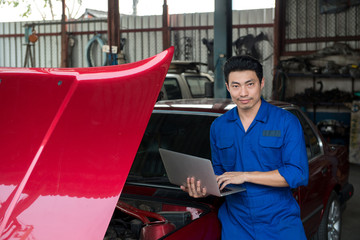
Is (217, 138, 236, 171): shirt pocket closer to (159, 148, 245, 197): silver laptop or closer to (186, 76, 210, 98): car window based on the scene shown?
(159, 148, 245, 197): silver laptop

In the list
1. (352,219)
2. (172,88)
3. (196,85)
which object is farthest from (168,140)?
(196,85)

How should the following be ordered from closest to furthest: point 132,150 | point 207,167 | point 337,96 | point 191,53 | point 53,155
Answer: point 53,155 → point 132,150 → point 207,167 → point 337,96 → point 191,53

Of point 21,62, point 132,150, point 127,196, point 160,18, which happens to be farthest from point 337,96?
point 21,62

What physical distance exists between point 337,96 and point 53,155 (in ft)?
31.1

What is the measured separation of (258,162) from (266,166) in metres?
0.04

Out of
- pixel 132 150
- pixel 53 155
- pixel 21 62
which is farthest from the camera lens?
pixel 21 62

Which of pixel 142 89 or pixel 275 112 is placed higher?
pixel 142 89

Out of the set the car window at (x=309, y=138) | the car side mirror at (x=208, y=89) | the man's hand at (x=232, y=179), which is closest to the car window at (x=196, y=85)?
the car side mirror at (x=208, y=89)

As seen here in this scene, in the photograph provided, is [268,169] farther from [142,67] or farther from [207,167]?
[142,67]

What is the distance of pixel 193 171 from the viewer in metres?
1.93

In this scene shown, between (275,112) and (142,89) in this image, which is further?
(275,112)

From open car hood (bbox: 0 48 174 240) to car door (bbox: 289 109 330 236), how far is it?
1.70 metres

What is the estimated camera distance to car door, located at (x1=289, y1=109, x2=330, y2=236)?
2894 mm

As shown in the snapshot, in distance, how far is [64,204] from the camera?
1260mm
